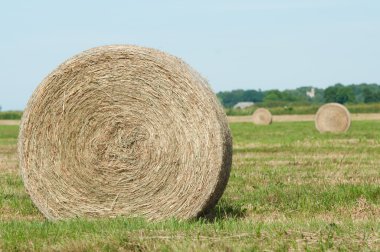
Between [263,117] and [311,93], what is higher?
[263,117]

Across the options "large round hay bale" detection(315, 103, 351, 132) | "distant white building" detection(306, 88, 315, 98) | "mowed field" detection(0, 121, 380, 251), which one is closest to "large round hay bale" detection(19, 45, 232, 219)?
"mowed field" detection(0, 121, 380, 251)

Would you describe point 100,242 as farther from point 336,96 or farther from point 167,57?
point 336,96

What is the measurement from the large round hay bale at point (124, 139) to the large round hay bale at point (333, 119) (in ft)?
82.8

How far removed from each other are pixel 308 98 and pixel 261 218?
161 m

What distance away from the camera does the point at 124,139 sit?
10.4 m

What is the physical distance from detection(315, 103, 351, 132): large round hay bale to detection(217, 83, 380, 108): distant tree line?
217 ft

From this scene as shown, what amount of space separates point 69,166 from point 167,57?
180 cm

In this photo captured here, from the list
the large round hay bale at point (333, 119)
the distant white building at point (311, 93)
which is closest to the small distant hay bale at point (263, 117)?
the large round hay bale at point (333, 119)

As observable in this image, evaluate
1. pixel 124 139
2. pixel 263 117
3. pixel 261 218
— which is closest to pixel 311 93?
pixel 263 117

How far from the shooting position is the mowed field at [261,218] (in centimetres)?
746

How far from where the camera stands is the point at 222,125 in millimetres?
→ 9938

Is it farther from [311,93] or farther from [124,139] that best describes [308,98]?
[124,139]

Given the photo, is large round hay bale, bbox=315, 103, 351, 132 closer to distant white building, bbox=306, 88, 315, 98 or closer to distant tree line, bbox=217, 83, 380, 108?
distant tree line, bbox=217, 83, 380, 108

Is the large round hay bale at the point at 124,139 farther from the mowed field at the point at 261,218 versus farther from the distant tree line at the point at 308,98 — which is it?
the distant tree line at the point at 308,98
